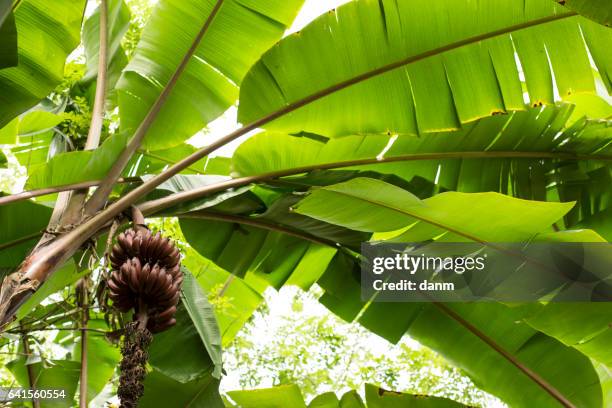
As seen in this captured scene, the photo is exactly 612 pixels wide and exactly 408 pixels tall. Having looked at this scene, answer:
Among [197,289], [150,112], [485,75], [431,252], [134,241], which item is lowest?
[197,289]

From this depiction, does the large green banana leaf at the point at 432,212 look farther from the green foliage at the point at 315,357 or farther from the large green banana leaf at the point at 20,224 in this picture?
the green foliage at the point at 315,357

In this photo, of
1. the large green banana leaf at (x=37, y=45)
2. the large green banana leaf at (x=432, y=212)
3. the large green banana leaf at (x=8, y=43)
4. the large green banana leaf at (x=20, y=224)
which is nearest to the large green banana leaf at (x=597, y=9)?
the large green banana leaf at (x=432, y=212)

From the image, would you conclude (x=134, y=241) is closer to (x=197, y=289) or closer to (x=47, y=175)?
(x=47, y=175)

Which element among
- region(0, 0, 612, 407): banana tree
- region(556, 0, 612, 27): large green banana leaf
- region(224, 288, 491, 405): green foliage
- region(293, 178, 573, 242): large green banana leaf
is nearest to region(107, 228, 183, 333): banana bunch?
region(0, 0, 612, 407): banana tree

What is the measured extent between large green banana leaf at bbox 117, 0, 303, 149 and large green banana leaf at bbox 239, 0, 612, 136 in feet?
0.53

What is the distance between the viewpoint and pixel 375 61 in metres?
2.16

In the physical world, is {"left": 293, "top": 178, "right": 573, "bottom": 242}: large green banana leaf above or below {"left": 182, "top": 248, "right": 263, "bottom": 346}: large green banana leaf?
above

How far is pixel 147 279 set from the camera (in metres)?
1.45

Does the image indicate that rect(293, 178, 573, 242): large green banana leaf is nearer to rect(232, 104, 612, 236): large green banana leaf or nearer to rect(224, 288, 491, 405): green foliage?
rect(232, 104, 612, 236): large green banana leaf

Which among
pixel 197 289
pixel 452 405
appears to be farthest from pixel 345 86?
pixel 452 405

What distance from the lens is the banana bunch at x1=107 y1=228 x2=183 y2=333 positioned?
4.78ft

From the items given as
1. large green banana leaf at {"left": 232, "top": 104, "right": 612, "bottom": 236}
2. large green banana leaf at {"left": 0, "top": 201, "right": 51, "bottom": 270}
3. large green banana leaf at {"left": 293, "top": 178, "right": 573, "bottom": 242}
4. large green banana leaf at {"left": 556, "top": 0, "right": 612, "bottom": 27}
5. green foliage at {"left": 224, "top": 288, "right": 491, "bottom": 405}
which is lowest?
green foliage at {"left": 224, "top": 288, "right": 491, "bottom": 405}

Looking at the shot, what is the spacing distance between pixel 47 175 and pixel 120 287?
2.00 ft

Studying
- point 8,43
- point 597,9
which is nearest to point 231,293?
point 8,43
